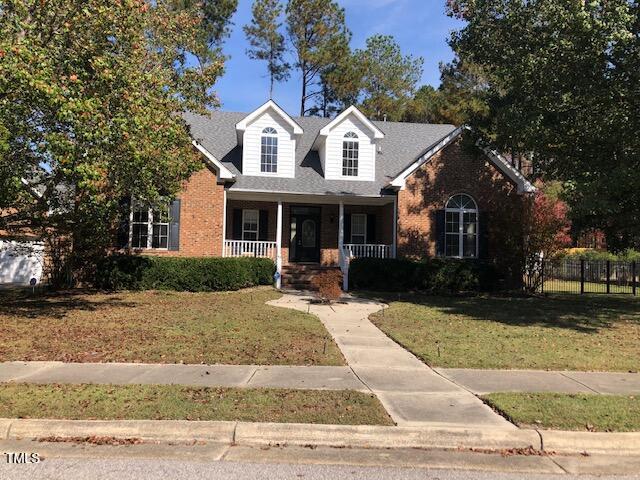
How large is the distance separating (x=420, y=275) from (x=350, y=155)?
575 centimetres

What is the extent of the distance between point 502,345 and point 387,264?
8.90 meters

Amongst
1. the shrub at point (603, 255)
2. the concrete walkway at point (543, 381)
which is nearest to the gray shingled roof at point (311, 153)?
the shrub at point (603, 255)

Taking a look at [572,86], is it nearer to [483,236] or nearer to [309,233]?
[483,236]

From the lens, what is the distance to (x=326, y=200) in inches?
807

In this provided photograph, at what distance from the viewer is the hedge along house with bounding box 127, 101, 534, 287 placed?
18.5 metres

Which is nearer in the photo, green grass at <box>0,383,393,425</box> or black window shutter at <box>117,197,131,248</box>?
green grass at <box>0,383,393,425</box>

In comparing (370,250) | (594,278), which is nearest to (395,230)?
(370,250)

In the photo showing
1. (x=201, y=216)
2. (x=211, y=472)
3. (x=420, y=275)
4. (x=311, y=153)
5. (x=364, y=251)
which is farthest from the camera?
(x=311, y=153)

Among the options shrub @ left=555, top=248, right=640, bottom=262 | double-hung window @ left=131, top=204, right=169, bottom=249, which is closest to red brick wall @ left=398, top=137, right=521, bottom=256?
double-hung window @ left=131, top=204, right=169, bottom=249

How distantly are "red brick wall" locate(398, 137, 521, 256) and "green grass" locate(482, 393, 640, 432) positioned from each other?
43.0ft

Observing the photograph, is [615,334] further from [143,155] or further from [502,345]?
[143,155]

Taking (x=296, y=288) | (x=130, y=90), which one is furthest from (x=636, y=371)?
(x=296, y=288)

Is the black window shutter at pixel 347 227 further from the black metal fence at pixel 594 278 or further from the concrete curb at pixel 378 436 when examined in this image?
the concrete curb at pixel 378 436

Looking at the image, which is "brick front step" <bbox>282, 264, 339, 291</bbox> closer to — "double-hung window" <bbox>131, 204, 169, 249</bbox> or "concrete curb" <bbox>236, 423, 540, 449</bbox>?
"double-hung window" <bbox>131, 204, 169, 249</bbox>
